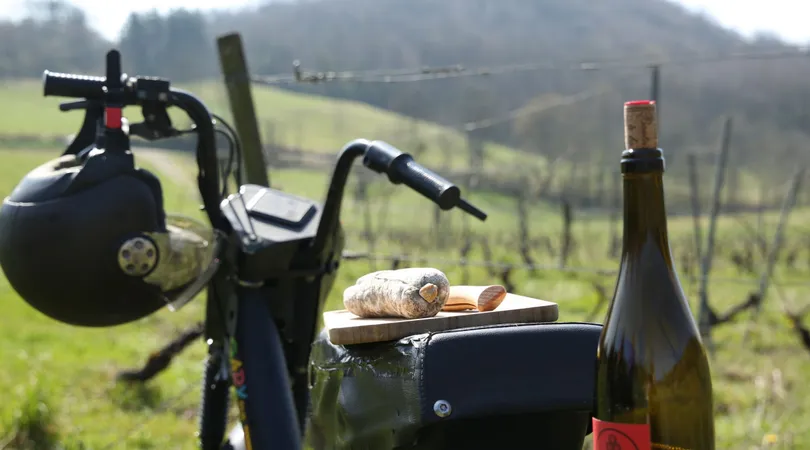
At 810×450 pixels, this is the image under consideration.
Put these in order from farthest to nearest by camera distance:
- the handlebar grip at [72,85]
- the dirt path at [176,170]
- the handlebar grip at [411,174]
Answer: the dirt path at [176,170] < the handlebar grip at [72,85] < the handlebar grip at [411,174]

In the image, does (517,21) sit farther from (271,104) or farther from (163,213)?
(163,213)

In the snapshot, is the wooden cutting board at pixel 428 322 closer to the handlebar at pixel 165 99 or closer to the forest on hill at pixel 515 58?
the handlebar at pixel 165 99

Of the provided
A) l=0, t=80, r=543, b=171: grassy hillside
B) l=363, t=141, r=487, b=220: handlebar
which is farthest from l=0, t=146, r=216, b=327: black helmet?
l=0, t=80, r=543, b=171: grassy hillside

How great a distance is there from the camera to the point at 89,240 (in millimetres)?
1583

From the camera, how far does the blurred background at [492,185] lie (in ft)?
14.1

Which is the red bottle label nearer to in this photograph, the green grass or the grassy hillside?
Result: the green grass

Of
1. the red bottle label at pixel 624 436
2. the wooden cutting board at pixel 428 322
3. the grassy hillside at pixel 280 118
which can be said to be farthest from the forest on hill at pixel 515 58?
the red bottle label at pixel 624 436

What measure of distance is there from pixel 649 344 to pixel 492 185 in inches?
418

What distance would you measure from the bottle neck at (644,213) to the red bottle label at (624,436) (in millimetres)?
169

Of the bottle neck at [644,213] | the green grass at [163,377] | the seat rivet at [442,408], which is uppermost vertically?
the bottle neck at [644,213]

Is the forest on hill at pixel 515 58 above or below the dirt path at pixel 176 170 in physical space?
→ above

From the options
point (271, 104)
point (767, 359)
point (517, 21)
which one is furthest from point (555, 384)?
point (517, 21)

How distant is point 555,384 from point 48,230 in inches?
40.1

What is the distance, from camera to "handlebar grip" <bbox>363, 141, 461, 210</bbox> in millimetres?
1358
